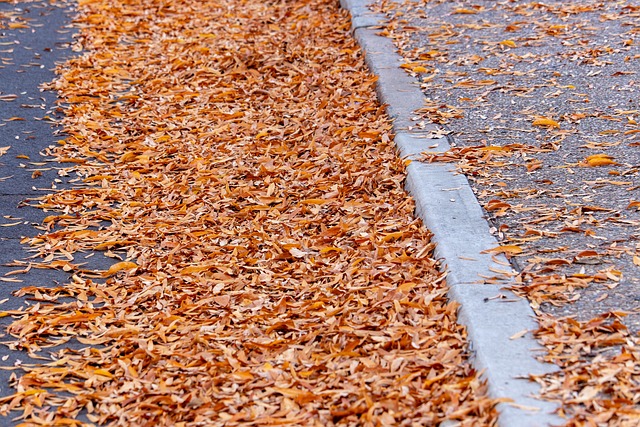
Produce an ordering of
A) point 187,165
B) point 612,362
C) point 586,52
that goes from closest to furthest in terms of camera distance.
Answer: point 612,362 → point 187,165 → point 586,52

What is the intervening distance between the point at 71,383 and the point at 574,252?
7.27ft

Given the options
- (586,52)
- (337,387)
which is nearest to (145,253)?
(337,387)

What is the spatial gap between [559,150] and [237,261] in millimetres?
1925

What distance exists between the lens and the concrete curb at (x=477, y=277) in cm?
280

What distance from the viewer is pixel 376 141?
4941 mm

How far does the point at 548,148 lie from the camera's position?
4500 millimetres

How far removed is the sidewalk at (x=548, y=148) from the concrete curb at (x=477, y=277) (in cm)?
2

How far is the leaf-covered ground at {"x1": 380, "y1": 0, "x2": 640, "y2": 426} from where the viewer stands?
3.00 metres

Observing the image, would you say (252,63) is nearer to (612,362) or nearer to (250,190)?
(250,190)

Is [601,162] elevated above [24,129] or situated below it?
below

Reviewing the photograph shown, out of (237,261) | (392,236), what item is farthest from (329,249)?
(237,261)

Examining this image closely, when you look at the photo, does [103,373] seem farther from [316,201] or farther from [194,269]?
[316,201]

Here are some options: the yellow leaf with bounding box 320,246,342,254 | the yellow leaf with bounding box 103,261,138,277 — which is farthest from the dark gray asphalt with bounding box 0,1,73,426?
the yellow leaf with bounding box 320,246,342,254

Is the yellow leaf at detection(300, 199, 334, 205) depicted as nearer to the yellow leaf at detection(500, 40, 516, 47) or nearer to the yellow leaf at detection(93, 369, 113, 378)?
the yellow leaf at detection(93, 369, 113, 378)
